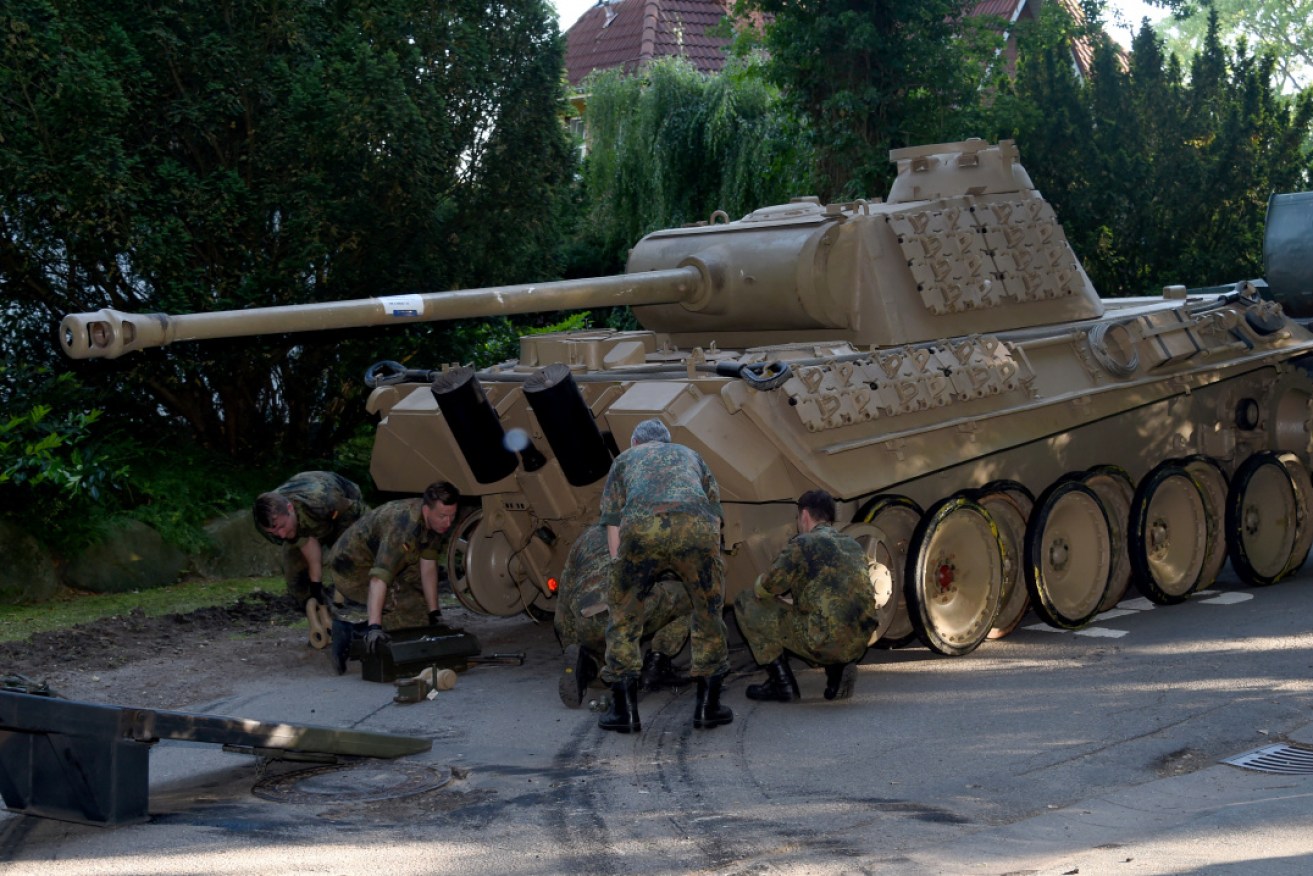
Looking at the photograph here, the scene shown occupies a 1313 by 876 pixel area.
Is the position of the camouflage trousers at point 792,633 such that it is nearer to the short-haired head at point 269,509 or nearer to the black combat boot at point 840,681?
the black combat boot at point 840,681

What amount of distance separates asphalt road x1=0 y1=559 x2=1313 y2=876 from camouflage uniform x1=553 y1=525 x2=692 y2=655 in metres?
0.38

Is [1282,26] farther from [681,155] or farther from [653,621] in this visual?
[653,621]

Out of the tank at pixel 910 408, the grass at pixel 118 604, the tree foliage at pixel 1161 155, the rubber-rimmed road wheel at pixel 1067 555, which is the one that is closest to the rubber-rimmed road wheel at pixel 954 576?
the tank at pixel 910 408

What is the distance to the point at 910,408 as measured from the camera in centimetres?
981

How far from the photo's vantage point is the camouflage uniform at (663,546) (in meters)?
8.22

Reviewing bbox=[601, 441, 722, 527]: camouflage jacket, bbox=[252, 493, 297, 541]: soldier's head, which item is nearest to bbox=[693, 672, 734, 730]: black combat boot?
bbox=[601, 441, 722, 527]: camouflage jacket

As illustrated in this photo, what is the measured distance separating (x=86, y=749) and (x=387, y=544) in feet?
11.6

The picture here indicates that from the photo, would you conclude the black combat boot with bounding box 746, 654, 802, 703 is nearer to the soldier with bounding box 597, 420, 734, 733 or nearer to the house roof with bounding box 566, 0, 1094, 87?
the soldier with bounding box 597, 420, 734, 733

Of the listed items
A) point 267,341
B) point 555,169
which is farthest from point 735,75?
point 267,341

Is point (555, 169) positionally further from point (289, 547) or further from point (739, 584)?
point (739, 584)

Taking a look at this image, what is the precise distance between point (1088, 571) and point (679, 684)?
3323 millimetres

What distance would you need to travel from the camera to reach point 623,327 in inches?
871

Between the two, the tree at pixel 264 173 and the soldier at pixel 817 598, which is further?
the tree at pixel 264 173

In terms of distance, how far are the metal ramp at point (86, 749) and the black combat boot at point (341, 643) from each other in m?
3.06
